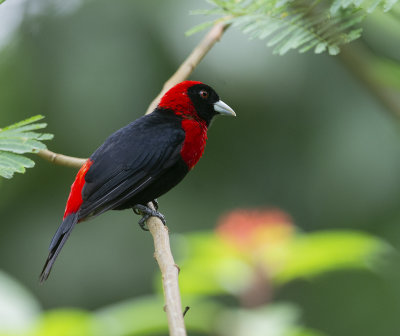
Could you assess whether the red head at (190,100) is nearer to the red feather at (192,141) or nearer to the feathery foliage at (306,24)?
the red feather at (192,141)

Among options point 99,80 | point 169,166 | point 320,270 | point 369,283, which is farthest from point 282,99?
point 320,270

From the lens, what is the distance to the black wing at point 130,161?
315 centimetres

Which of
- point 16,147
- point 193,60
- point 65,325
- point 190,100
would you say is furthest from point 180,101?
point 16,147

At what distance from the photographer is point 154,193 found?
11.2 ft

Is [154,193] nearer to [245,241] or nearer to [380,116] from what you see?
[245,241]

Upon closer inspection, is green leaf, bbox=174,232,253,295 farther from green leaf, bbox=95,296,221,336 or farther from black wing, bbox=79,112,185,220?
black wing, bbox=79,112,185,220

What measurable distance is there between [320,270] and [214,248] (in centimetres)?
45

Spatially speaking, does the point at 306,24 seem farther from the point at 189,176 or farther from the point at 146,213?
the point at 189,176

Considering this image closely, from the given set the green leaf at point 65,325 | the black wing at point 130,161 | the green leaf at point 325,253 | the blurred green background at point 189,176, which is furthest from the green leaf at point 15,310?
the blurred green background at point 189,176

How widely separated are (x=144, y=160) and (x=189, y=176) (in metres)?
4.61

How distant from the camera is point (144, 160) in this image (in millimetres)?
3410

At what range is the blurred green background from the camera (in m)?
7.35

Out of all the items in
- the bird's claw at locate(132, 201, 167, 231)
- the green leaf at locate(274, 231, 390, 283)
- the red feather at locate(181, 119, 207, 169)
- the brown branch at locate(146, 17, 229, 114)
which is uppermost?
the brown branch at locate(146, 17, 229, 114)

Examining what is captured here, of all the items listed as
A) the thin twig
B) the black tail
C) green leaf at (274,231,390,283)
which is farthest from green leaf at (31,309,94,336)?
green leaf at (274,231,390,283)
